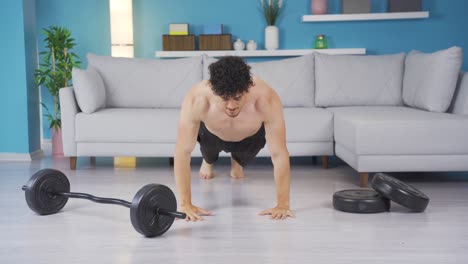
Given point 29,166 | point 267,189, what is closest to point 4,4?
point 29,166

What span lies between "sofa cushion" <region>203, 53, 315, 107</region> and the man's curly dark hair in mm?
2282

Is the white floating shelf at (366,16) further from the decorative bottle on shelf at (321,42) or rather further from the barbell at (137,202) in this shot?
the barbell at (137,202)

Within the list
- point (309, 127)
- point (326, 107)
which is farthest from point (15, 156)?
point (326, 107)

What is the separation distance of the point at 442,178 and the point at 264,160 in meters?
1.48

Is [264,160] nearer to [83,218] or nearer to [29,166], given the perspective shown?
[29,166]

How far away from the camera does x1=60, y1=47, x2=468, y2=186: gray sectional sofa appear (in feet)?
11.3

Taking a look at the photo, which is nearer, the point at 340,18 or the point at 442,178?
the point at 442,178

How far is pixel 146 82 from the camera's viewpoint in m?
4.73

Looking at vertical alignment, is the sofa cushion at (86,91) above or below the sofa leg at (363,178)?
above

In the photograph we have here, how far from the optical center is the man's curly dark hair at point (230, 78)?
235 centimetres

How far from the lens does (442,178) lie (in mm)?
3910

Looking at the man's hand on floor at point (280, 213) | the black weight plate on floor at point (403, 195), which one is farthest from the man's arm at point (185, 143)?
the black weight plate on floor at point (403, 195)

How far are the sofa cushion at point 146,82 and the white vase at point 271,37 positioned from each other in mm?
857

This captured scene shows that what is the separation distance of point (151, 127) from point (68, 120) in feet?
2.07
